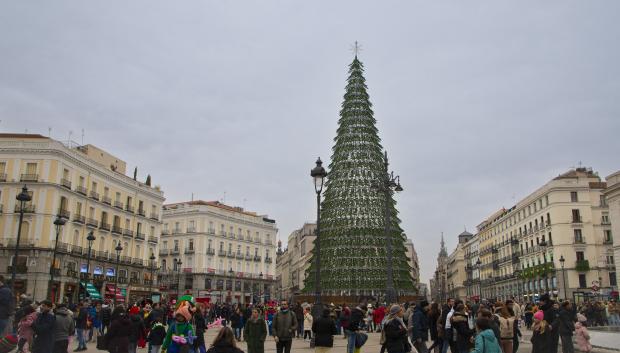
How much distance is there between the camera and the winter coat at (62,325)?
1069 centimetres

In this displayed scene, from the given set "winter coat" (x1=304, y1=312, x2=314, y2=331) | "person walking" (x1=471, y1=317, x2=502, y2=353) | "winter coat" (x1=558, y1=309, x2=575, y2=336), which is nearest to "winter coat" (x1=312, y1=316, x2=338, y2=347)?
"person walking" (x1=471, y1=317, x2=502, y2=353)

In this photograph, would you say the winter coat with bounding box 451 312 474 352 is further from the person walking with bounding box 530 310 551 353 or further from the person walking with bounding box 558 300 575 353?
the person walking with bounding box 558 300 575 353

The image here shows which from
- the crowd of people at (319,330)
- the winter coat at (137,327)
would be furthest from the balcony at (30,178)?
the winter coat at (137,327)

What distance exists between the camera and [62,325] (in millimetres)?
10805

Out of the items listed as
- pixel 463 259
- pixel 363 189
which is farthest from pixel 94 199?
pixel 463 259

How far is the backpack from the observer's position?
36.6 ft

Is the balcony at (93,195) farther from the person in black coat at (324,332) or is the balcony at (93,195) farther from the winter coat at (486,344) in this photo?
the winter coat at (486,344)

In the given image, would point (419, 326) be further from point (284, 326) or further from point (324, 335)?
point (284, 326)

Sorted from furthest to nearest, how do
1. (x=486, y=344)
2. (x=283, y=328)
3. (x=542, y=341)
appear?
(x=283, y=328) → (x=542, y=341) → (x=486, y=344)

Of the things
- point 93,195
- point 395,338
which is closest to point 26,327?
point 395,338

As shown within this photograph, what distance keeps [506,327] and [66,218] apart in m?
41.7

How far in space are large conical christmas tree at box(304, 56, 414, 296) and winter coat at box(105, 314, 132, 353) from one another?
24337 mm

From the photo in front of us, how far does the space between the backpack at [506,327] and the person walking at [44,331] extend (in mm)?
9302

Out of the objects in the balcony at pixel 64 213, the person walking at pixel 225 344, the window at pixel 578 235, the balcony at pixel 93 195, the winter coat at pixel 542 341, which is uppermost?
the balcony at pixel 93 195
